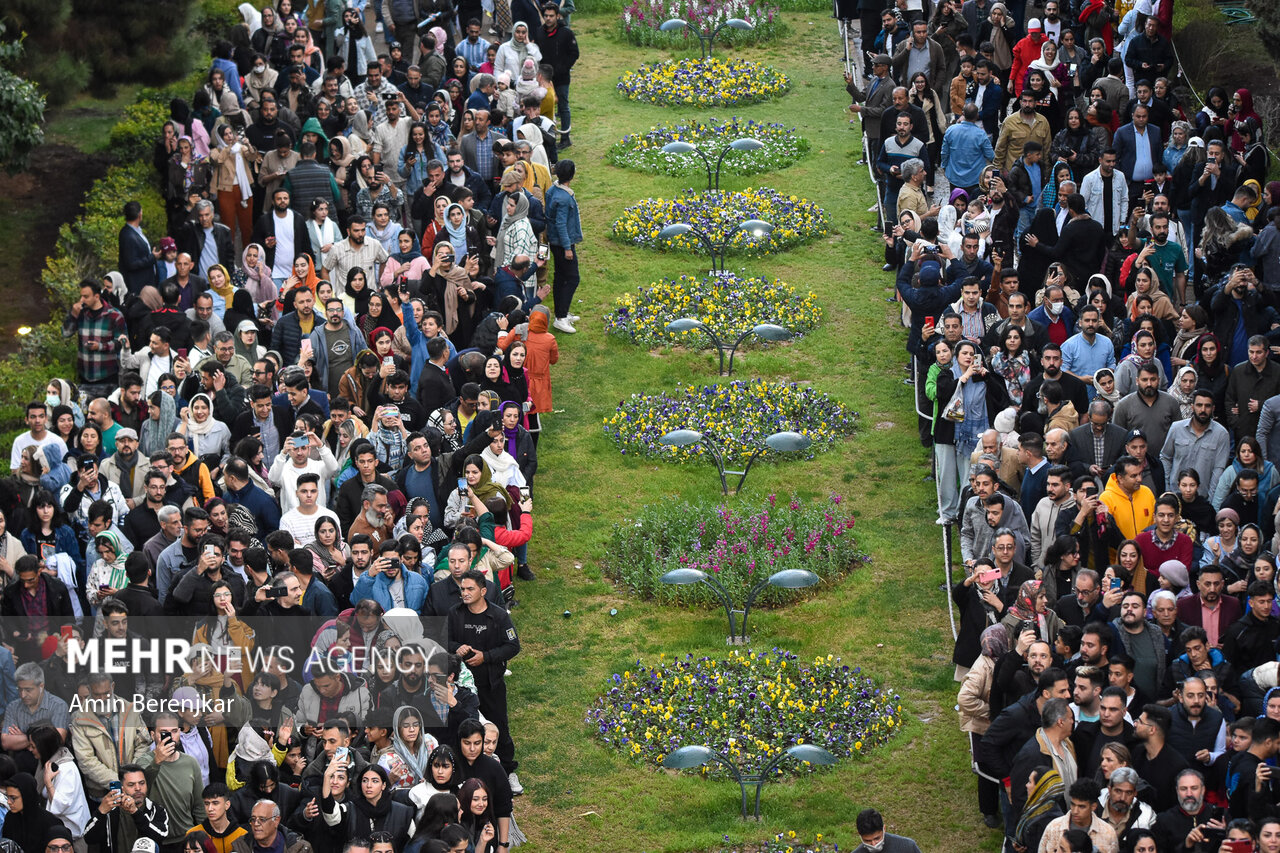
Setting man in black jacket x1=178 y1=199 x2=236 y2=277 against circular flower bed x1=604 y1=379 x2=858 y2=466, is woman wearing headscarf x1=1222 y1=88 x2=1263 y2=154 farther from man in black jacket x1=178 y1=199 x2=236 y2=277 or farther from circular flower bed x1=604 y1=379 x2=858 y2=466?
man in black jacket x1=178 y1=199 x2=236 y2=277

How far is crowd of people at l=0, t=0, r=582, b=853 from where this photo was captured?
1263 centimetres

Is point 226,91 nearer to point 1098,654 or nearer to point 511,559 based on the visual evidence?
point 511,559

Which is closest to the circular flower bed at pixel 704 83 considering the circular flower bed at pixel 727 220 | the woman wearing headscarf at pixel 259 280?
the circular flower bed at pixel 727 220

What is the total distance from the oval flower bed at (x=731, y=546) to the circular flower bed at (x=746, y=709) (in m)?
1.26

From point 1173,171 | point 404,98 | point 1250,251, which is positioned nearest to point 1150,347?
point 1250,251

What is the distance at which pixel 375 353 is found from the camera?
1786 centimetres

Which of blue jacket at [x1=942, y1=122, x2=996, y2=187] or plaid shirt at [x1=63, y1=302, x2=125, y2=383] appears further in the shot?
blue jacket at [x1=942, y1=122, x2=996, y2=187]

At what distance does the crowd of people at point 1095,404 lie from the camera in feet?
41.0

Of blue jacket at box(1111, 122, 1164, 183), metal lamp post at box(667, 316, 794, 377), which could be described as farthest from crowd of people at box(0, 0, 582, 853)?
blue jacket at box(1111, 122, 1164, 183)

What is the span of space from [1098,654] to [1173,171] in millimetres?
8799

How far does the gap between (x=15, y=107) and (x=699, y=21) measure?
50.1ft

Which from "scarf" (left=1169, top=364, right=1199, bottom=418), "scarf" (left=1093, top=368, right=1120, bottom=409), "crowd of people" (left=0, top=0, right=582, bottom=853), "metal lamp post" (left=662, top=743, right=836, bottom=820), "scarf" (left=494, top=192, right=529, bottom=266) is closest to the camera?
"crowd of people" (left=0, top=0, right=582, bottom=853)

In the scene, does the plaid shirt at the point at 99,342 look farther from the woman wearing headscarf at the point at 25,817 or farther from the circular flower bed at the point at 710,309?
the circular flower bed at the point at 710,309

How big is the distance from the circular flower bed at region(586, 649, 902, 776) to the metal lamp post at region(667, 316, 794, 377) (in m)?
4.67
